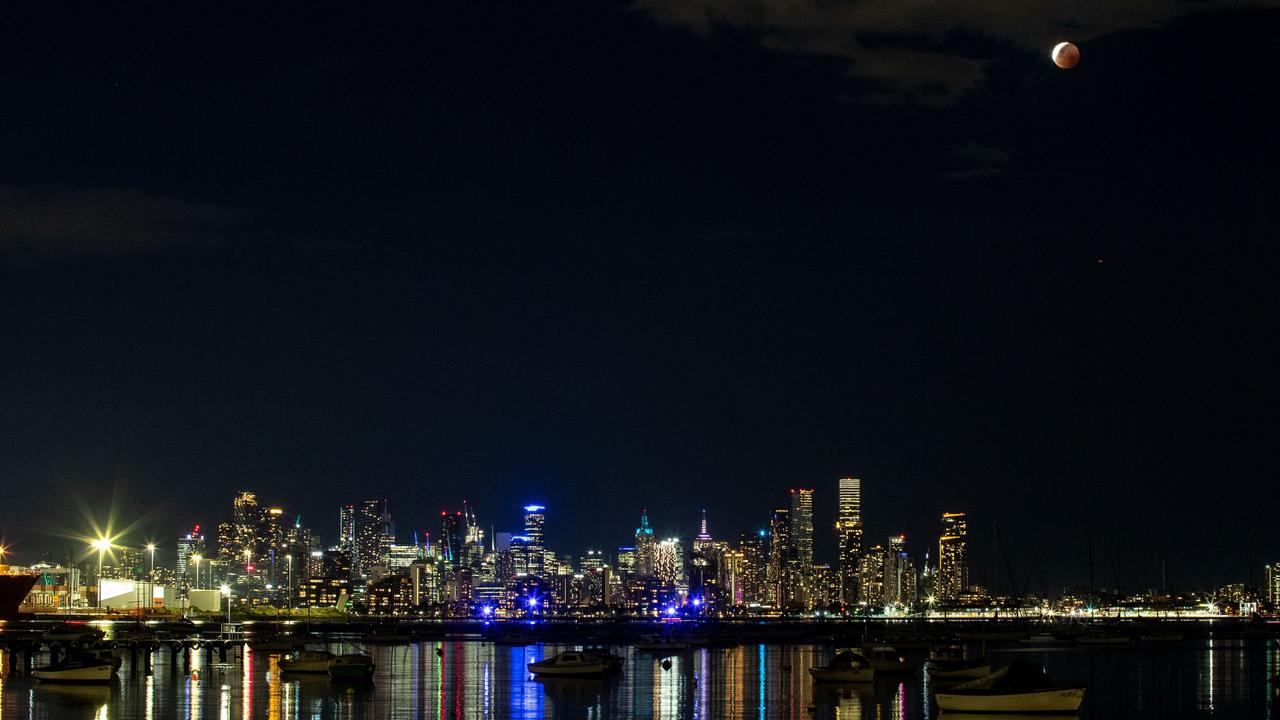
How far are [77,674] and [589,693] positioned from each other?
2445 cm

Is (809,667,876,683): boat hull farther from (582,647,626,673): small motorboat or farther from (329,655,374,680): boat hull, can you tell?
(329,655,374,680): boat hull

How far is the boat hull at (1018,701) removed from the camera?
51781mm

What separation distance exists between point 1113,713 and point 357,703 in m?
30.8

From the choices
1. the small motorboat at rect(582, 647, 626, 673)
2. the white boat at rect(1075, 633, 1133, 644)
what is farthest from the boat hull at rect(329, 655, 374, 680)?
the white boat at rect(1075, 633, 1133, 644)

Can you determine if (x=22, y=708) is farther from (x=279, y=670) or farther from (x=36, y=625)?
(x=36, y=625)

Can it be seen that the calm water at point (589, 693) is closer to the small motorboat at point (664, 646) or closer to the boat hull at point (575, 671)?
the boat hull at point (575, 671)

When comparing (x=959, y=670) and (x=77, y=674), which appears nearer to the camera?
(x=77, y=674)

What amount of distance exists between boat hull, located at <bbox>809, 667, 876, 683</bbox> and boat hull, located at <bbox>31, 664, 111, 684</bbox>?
114 feet

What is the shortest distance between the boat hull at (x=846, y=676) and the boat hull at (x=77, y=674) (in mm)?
34893

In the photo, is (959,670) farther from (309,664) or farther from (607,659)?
(309,664)

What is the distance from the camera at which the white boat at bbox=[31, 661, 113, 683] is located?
69.1 metres

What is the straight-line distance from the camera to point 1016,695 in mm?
51812

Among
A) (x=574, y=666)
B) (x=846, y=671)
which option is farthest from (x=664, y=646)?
(x=846, y=671)

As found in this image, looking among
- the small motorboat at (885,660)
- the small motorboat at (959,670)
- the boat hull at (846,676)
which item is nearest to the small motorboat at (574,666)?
the boat hull at (846,676)
